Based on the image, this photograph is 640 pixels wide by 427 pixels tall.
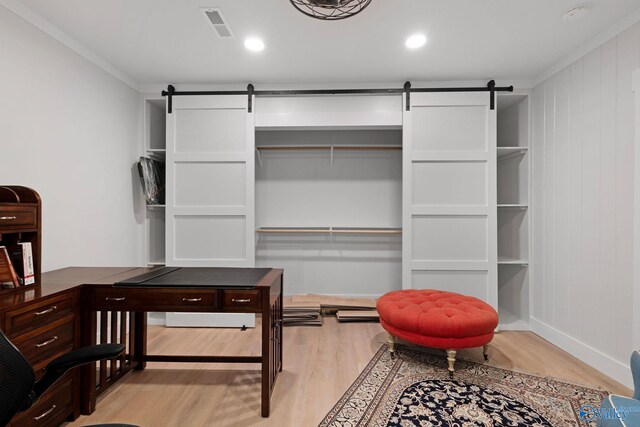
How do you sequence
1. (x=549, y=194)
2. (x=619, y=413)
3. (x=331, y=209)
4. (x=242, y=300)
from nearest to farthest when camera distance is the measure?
(x=619, y=413) → (x=242, y=300) → (x=549, y=194) → (x=331, y=209)

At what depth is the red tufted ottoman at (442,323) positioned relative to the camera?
237cm

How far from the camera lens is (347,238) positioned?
4.12 meters

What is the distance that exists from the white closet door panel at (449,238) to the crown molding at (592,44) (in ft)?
5.05

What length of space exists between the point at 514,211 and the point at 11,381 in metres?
4.24

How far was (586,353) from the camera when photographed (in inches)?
105

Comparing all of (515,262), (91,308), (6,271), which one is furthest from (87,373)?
(515,262)

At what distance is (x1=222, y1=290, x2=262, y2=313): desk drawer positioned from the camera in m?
1.91

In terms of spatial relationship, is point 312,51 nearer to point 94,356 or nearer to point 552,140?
point 552,140

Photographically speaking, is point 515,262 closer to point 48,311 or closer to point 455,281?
point 455,281

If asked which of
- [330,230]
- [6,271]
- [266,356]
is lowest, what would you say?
[266,356]

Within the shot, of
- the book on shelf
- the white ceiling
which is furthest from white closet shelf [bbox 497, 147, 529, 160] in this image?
the book on shelf

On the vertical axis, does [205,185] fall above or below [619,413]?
above

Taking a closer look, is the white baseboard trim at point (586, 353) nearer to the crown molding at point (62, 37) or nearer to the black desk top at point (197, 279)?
the black desk top at point (197, 279)

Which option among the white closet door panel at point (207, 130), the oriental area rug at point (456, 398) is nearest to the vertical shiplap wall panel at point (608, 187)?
the oriental area rug at point (456, 398)
